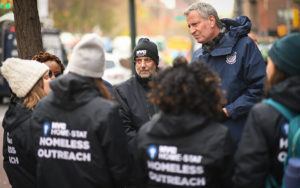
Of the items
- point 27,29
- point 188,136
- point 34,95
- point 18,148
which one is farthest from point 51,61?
point 188,136

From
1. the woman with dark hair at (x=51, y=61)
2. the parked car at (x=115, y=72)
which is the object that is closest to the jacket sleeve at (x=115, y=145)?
the woman with dark hair at (x=51, y=61)

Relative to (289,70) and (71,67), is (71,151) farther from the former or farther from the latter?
(289,70)

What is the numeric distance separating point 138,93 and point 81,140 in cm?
129

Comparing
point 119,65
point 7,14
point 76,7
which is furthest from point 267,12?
point 7,14

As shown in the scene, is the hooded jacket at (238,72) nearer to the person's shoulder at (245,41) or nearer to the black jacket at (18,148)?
the person's shoulder at (245,41)

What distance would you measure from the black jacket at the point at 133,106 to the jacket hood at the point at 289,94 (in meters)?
1.65

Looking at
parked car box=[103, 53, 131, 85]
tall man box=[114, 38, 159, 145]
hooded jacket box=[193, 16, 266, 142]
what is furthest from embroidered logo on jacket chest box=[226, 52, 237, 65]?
parked car box=[103, 53, 131, 85]

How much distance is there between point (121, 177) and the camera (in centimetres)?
405

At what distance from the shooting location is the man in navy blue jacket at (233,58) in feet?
16.5

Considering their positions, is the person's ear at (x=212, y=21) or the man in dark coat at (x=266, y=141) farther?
the person's ear at (x=212, y=21)

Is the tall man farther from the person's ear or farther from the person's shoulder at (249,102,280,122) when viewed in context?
the person's shoulder at (249,102,280,122)

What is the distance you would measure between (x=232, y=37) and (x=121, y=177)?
1.74 meters

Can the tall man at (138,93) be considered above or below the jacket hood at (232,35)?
below

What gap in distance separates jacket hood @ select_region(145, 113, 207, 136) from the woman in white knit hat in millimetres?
1294
